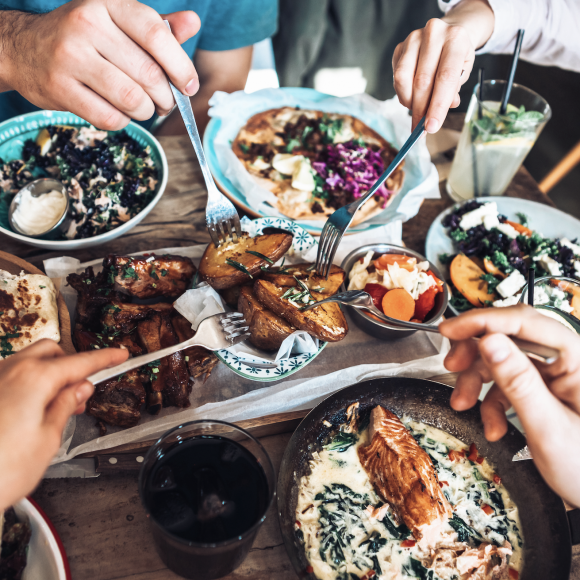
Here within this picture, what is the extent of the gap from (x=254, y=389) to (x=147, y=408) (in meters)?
0.42

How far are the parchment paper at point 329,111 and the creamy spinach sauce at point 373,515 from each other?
4.26ft

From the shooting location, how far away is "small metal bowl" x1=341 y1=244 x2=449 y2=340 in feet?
5.86

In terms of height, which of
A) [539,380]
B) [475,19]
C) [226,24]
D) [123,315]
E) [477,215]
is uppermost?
[475,19]

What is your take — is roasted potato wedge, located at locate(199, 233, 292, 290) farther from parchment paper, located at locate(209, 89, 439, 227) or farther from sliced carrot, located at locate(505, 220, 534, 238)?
sliced carrot, located at locate(505, 220, 534, 238)

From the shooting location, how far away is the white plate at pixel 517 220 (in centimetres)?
228

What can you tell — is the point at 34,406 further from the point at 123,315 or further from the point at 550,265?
the point at 550,265

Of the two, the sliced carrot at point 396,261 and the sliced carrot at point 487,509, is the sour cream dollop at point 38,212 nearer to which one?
the sliced carrot at point 396,261

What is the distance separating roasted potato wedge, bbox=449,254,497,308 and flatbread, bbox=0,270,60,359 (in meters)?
1.82

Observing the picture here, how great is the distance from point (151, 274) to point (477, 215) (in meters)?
1.76

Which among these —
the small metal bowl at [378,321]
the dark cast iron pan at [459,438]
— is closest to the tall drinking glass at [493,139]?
the small metal bowl at [378,321]

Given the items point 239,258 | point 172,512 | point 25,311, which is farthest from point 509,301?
point 25,311

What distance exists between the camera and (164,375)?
155 cm

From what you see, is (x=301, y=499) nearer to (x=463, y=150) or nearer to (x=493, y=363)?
(x=493, y=363)

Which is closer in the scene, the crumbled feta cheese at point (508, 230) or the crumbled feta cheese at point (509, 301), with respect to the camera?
the crumbled feta cheese at point (509, 301)
